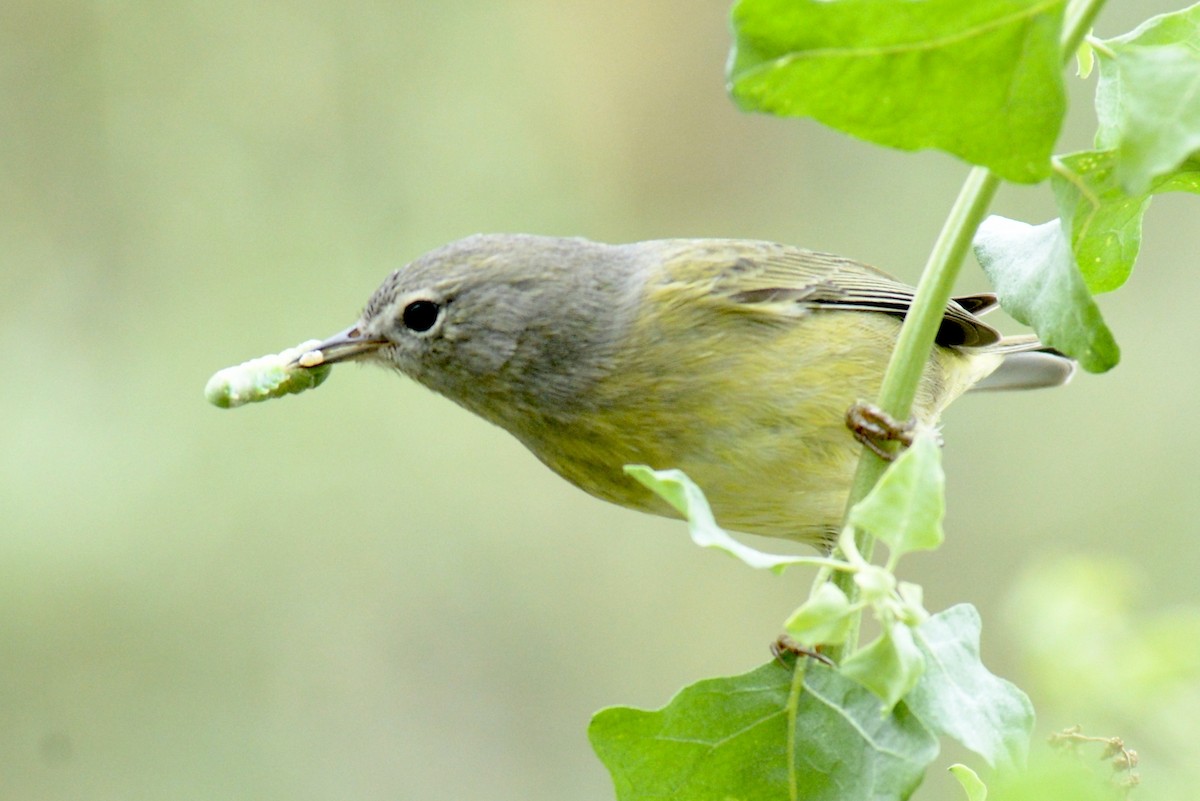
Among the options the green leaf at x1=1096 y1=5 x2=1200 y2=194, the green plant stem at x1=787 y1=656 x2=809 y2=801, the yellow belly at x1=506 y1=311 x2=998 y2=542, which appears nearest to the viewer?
the green leaf at x1=1096 y1=5 x2=1200 y2=194

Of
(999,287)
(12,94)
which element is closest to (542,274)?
(999,287)

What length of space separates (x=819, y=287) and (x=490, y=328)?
1.10 metres

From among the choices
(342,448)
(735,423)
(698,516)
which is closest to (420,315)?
(735,423)

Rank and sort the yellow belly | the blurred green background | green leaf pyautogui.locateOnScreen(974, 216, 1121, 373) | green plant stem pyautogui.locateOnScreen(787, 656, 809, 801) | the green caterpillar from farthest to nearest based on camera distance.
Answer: the blurred green background, the yellow belly, the green caterpillar, green plant stem pyautogui.locateOnScreen(787, 656, 809, 801), green leaf pyautogui.locateOnScreen(974, 216, 1121, 373)

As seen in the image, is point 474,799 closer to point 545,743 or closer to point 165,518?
point 545,743

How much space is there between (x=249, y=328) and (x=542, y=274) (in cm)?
468

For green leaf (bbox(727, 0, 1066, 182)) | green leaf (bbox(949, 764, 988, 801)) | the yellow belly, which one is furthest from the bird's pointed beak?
green leaf (bbox(727, 0, 1066, 182))

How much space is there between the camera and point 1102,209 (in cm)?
183

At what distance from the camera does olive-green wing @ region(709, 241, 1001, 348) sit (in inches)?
180

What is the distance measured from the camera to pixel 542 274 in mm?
4590

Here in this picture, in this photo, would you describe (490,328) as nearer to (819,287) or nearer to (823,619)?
(819,287)

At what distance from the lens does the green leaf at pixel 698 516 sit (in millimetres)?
1506

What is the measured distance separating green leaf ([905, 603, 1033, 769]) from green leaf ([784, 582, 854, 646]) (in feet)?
0.41

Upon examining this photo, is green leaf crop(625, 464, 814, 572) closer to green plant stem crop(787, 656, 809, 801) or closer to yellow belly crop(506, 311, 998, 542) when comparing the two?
green plant stem crop(787, 656, 809, 801)
